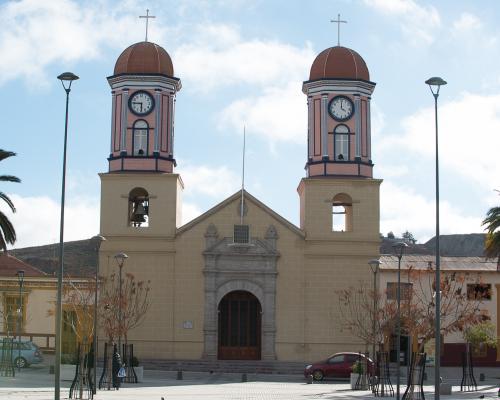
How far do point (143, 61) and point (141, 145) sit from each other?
13.8 ft

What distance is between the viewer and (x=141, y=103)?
160 ft

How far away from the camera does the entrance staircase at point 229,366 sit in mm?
47062

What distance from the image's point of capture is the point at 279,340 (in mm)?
48500

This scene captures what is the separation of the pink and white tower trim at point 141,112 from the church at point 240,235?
2.0 inches

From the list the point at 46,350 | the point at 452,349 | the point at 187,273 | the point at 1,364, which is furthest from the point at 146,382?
the point at 452,349

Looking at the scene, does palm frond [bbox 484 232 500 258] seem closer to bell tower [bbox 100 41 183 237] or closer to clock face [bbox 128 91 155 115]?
bell tower [bbox 100 41 183 237]

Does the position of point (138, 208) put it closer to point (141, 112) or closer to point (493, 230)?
point (141, 112)

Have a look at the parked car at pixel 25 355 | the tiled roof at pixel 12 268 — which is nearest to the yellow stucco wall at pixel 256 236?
the parked car at pixel 25 355

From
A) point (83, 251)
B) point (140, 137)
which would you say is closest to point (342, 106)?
point (140, 137)

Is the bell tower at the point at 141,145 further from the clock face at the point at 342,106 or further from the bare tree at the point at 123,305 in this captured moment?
the clock face at the point at 342,106

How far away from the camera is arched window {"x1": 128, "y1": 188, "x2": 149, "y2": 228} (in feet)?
163

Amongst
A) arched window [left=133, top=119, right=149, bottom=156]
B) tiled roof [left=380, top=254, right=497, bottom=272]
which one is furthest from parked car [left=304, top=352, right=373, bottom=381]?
arched window [left=133, top=119, right=149, bottom=156]

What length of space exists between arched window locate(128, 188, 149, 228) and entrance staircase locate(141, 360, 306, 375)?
280 inches

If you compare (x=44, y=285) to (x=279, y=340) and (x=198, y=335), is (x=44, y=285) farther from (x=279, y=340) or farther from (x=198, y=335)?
(x=279, y=340)
